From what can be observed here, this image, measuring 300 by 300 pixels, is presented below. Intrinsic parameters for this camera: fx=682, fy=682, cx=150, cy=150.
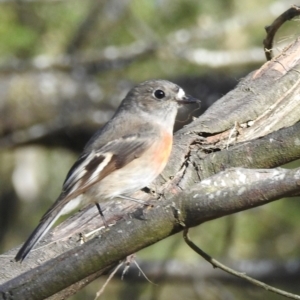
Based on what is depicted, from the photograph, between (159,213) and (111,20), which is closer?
(159,213)

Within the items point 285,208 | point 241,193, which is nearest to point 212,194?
point 241,193

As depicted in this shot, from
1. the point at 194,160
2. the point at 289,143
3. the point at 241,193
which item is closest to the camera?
the point at 241,193

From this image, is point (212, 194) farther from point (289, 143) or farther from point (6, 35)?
point (6, 35)

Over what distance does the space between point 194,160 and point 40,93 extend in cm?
421

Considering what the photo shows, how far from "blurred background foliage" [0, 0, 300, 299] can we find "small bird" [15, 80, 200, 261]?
2060 mm

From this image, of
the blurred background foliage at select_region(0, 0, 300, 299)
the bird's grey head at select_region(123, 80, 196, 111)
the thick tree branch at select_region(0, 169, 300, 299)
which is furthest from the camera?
the blurred background foliage at select_region(0, 0, 300, 299)

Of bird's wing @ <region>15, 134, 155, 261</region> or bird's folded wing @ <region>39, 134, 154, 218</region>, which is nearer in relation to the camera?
bird's wing @ <region>15, 134, 155, 261</region>

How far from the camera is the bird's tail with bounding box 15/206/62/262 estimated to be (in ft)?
10.5

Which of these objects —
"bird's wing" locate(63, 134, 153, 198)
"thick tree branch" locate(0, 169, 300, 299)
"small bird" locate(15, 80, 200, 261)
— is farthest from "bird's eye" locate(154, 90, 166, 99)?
"thick tree branch" locate(0, 169, 300, 299)

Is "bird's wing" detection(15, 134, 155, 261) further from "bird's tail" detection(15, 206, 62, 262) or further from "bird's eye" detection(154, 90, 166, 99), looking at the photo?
"bird's eye" detection(154, 90, 166, 99)

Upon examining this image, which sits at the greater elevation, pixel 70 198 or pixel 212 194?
pixel 212 194

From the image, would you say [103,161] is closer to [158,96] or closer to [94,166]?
[94,166]

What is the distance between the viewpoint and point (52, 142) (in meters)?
7.36

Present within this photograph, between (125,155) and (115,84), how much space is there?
3.55 metres
